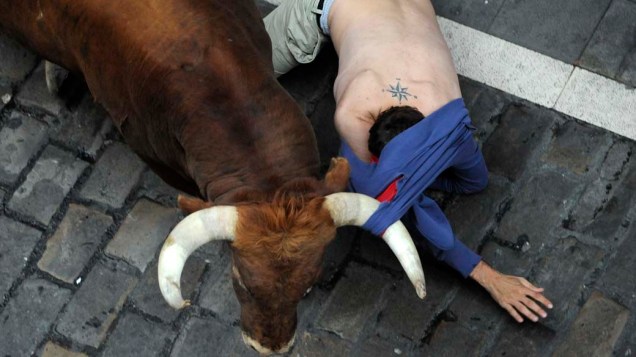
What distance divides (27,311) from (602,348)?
3454mm

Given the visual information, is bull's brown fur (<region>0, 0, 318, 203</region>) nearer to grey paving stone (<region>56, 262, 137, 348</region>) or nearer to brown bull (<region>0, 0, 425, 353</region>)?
brown bull (<region>0, 0, 425, 353</region>)

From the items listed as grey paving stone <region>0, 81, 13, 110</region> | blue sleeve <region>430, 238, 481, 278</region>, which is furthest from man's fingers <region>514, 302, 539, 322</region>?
grey paving stone <region>0, 81, 13, 110</region>

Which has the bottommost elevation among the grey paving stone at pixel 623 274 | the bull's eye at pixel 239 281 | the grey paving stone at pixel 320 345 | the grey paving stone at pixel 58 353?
the grey paving stone at pixel 58 353

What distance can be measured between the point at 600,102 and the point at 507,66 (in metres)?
0.66

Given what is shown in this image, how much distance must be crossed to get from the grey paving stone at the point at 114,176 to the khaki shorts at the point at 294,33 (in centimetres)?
115

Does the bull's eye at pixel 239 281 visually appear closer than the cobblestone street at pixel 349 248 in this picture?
Yes

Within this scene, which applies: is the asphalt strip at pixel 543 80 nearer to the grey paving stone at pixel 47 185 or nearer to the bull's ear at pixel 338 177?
the bull's ear at pixel 338 177

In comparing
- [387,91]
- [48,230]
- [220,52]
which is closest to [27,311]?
[48,230]

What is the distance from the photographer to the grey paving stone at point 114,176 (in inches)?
240

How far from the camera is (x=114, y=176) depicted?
6.16 meters

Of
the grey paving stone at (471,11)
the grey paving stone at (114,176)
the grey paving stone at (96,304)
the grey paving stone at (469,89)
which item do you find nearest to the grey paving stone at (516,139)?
the grey paving stone at (469,89)

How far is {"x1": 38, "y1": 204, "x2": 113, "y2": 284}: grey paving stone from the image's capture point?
5875mm

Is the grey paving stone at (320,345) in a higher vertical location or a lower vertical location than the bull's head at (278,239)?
lower

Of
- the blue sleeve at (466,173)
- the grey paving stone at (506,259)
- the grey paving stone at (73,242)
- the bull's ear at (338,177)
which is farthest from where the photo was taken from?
the grey paving stone at (73,242)
